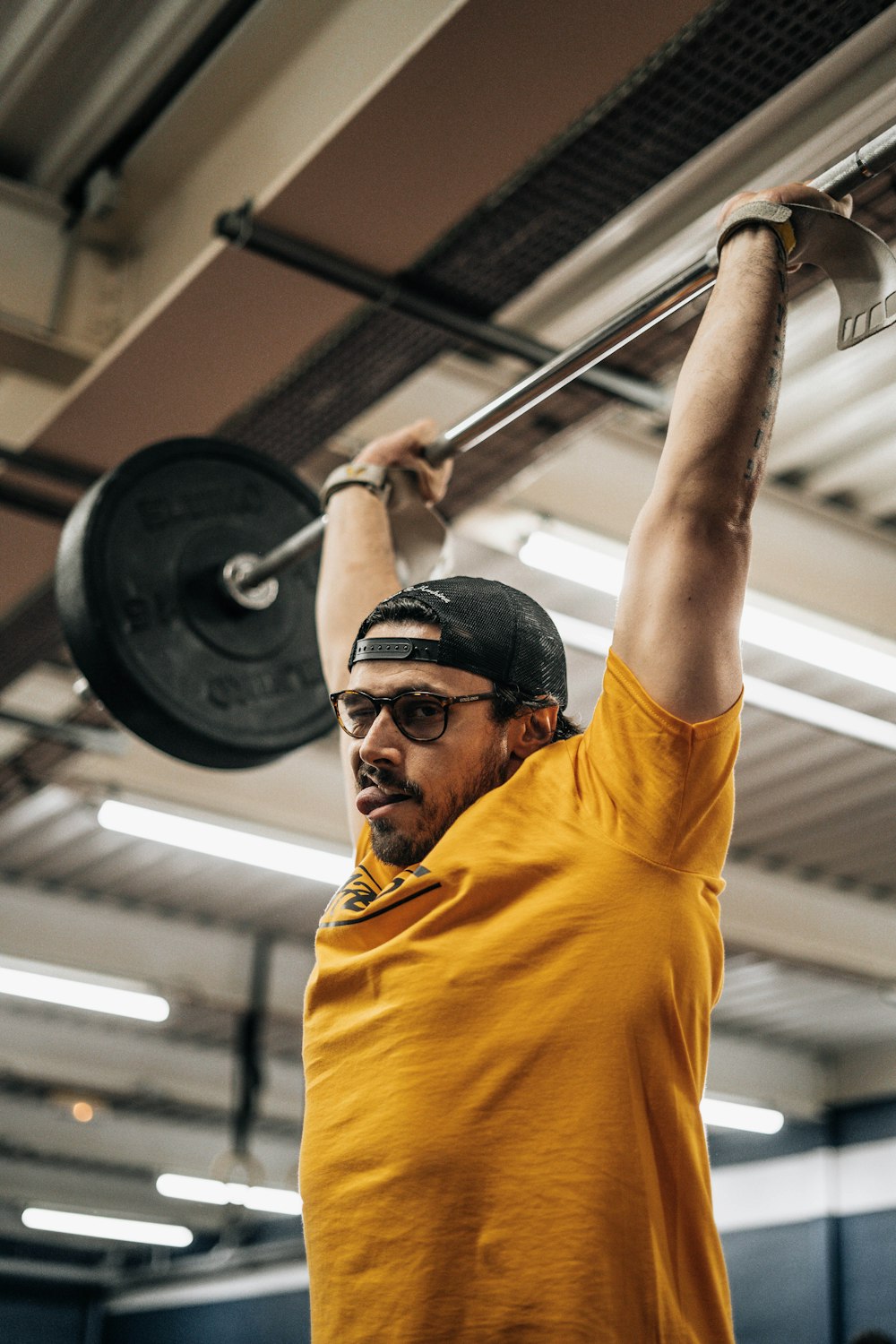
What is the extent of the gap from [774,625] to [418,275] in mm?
1686

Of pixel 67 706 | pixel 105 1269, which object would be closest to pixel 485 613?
pixel 67 706

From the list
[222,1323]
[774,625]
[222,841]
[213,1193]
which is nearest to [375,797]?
[774,625]

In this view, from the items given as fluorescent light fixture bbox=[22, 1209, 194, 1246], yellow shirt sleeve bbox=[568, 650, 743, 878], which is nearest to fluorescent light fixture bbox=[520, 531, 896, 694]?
yellow shirt sleeve bbox=[568, 650, 743, 878]

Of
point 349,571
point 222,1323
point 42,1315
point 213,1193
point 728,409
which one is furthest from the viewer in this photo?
point 42,1315

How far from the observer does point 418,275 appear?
3104 millimetres

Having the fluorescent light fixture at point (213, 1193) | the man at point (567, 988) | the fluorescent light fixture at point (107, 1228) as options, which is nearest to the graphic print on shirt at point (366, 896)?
the man at point (567, 988)

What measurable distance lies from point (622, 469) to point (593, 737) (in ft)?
9.37

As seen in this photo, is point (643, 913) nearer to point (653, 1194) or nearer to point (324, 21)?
point (653, 1194)

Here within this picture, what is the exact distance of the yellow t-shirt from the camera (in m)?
1.33

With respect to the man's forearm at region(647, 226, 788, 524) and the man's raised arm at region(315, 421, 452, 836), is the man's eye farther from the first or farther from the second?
the man's raised arm at region(315, 421, 452, 836)

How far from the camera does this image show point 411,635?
1701 millimetres

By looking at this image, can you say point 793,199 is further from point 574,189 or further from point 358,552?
point 574,189

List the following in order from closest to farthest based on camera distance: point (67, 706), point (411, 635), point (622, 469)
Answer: point (411, 635) < point (622, 469) < point (67, 706)

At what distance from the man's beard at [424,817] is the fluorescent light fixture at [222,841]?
3971mm
